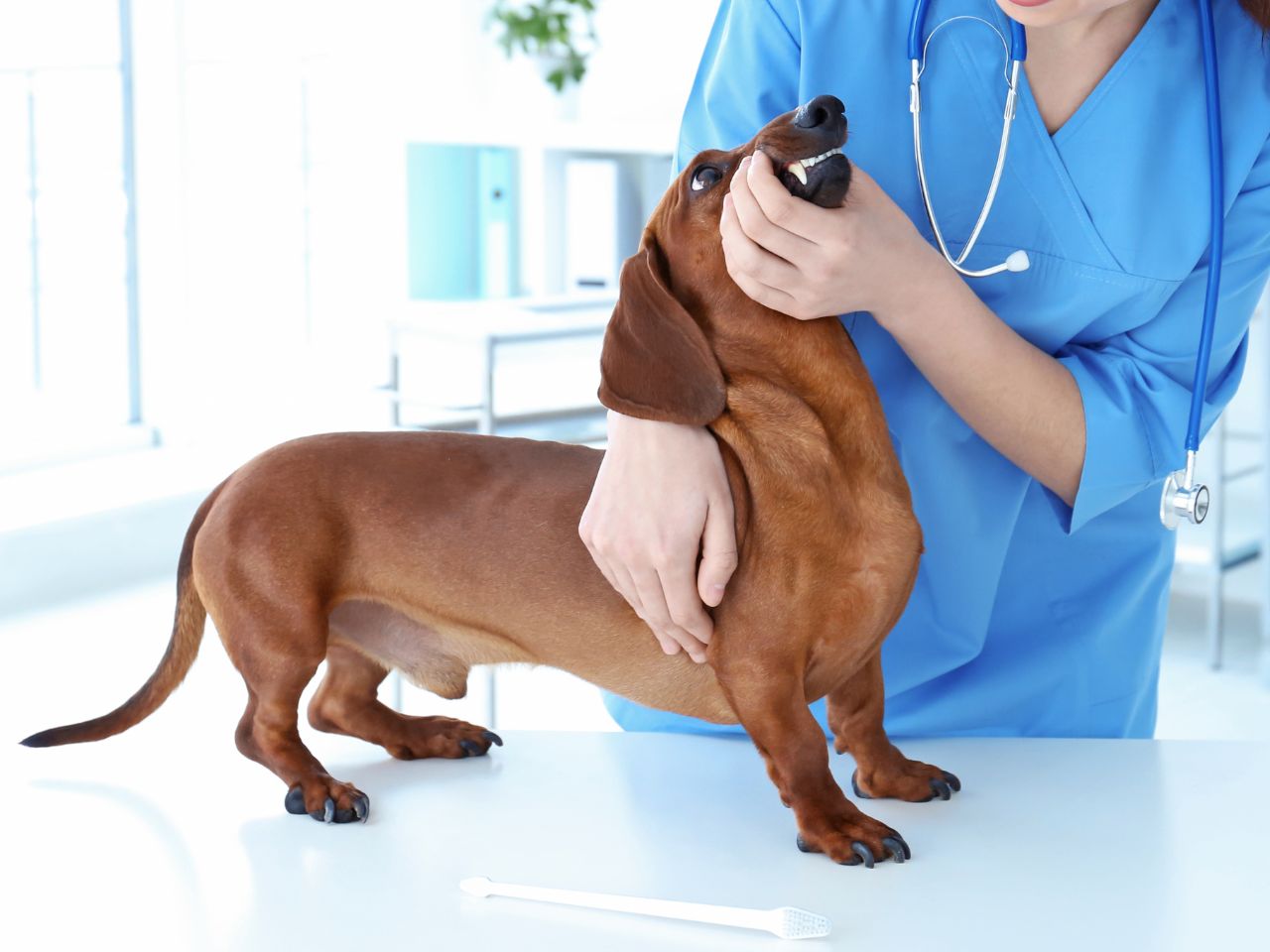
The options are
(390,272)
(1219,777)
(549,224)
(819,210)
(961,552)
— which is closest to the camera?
(819,210)

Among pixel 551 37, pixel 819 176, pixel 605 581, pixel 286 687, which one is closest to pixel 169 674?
pixel 286 687

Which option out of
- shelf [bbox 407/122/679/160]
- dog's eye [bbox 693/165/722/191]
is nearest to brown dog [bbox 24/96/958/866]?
dog's eye [bbox 693/165/722/191]

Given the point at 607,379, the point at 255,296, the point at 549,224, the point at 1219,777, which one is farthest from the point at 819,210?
the point at 255,296

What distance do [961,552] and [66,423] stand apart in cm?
328

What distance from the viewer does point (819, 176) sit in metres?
0.78

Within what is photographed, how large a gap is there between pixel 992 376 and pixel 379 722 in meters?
0.46

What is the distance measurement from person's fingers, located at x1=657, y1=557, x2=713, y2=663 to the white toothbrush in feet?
0.50

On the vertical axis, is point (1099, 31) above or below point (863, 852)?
above

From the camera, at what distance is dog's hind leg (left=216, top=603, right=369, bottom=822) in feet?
2.83

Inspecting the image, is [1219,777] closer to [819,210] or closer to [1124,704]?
[1124,704]

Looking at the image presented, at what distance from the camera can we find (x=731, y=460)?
33.0 inches

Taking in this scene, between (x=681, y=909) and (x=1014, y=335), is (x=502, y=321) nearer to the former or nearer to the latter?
(x=1014, y=335)

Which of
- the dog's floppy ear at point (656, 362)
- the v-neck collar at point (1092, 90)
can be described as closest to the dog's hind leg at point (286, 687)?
the dog's floppy ear at point (656, 362)

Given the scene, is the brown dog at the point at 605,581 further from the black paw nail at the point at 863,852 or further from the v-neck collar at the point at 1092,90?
the v-neck collar at the point at 1092,90
